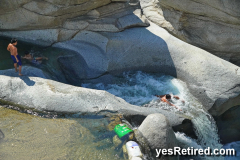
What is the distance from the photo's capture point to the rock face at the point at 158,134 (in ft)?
16.0

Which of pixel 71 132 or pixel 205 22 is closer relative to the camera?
pixel 71 132

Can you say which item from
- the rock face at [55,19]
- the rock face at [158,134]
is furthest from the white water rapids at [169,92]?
the rock face at [55,19]

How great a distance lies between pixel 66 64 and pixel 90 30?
150 centimetres

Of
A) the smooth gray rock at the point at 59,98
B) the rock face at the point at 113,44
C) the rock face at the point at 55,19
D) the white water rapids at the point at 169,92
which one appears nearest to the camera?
the smooth gray rock at the point at 59,98

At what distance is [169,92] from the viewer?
7.34m

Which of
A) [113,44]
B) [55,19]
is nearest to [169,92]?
[113,44]

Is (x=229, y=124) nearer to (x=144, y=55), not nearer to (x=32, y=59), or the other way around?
(x=144, y=55)

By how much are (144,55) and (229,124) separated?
133 inches

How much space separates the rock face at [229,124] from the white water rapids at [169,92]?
0.61m

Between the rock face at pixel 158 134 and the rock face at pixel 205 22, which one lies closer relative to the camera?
the rock face at pixel 158 134

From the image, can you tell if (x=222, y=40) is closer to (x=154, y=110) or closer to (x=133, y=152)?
(x=154, y=110)

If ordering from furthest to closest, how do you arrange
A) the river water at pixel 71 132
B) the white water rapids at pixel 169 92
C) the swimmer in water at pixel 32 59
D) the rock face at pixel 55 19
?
the rock face at pixel 55 19 → the swimmer in water at pixel 32 59 → the white water rapids at pixel 169 92 → the river water at pixel 71 132

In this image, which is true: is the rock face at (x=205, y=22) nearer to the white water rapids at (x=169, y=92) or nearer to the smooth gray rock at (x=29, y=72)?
the white water rapids at (x=169, y=92)

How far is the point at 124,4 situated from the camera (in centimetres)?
898
